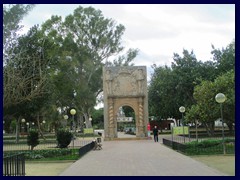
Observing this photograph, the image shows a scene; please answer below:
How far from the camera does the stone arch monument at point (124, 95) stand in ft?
130

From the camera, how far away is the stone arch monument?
39.7m

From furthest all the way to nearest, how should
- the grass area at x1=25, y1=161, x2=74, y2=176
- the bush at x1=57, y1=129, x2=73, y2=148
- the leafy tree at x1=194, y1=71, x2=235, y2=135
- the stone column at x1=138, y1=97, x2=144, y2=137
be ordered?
the stone column at x1=138, y1=97, x2=144, y2=137, the leafy tree at x1=194, y1=71, x2=235, y2=135, the bush at x1=57, y1=129, x2=73, y2=148, the grass area at x1=25, y1=161, x2=74, y2=176

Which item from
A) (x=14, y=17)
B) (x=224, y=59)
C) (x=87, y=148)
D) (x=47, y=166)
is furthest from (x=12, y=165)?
(x=224, y=59)

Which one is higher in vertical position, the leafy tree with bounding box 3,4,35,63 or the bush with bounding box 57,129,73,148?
the leafy tree with bounding box 3,4,35,63

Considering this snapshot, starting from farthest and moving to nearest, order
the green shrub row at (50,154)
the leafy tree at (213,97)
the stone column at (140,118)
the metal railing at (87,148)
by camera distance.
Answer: the stone column at (140,118) → the leafy tree at (213,97) → the metal railing at (87,148) → the green shrub row at (50,154)

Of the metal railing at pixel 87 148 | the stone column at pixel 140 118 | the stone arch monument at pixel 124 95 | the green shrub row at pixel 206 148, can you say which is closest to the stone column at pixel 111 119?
the stone arch monument at pixel 124 95

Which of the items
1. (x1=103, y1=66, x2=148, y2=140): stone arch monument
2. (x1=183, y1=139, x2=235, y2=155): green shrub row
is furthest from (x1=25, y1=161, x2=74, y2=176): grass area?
(x1=103, y1=66, x2=148, y2=140): stone arch monument

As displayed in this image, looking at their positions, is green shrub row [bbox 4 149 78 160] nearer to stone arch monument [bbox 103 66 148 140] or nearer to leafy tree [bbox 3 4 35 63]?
leafy tree [bbox 3 4 35 63]

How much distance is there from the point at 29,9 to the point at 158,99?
2391cm

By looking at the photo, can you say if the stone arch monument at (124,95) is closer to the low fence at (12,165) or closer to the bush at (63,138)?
the bush at (63,138)

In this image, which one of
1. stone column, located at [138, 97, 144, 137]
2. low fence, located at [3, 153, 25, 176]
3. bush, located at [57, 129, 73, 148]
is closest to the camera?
low fence, located at [3, 153, 25, 176]

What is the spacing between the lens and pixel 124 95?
40031mm

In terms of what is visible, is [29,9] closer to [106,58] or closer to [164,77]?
[164,77]
